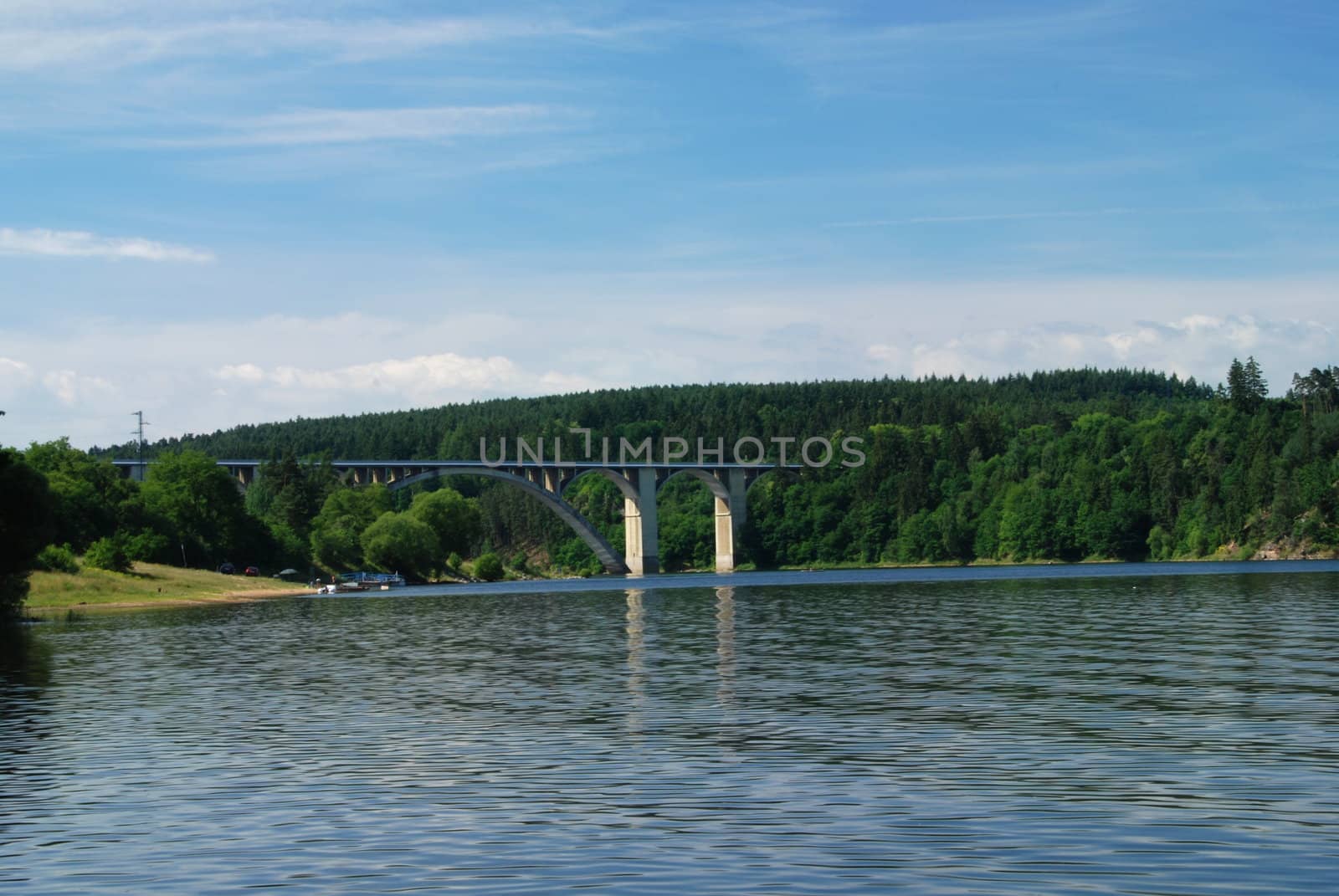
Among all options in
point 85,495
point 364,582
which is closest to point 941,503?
point 364,582

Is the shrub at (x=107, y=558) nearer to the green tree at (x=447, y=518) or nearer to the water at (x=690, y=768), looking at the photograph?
the water at (x=690, y=768)

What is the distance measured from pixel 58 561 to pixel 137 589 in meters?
4.53

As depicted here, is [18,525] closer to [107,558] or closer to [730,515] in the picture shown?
[107,558]

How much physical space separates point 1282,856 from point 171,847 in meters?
10.3

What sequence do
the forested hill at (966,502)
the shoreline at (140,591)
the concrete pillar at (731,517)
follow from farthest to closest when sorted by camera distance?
the concrete pillar at (731,517) < the forested hill at (966,502) < the shoreline at (140,591)

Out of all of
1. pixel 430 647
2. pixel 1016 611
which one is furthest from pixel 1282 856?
pixel 1016 611

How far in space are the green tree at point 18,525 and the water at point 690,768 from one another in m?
20.2

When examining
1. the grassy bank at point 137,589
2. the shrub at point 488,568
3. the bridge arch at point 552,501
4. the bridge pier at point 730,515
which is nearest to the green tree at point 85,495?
the grassy bank at point 137,589

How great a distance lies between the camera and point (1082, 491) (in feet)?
556

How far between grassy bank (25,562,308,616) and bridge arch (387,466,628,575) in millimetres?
37899

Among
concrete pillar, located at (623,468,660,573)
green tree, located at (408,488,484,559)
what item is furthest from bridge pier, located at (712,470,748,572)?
green tree, located at (408,488,484,559)

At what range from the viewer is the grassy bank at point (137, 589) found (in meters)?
80.3

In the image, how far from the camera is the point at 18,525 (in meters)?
61.9

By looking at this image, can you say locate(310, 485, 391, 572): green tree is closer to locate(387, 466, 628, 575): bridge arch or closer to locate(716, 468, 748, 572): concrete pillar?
locate(387, 466, 628, 575): bridge arch
